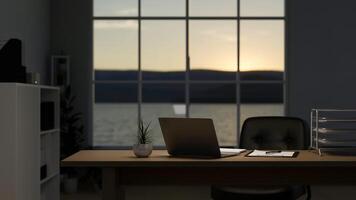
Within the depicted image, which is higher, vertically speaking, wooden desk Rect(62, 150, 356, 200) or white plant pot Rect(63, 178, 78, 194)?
wooden desk Rect(62, 150, 356, 200)

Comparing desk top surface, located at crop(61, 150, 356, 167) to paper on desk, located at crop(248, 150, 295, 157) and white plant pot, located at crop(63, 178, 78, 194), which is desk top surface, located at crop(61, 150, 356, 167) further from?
white plant pot, located at crop(63, 178, 78, 194)

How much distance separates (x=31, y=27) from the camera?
7066 millimetres

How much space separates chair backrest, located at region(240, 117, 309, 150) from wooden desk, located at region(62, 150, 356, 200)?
737 millimetres

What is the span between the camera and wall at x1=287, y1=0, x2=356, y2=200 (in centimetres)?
798

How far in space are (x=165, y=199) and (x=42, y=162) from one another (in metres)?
1.84

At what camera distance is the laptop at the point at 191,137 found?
314cm

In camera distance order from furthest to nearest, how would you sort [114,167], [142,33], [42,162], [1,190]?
[142,33] < [42,162] < [1,190] < [114,167]

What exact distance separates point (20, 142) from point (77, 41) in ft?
13.1

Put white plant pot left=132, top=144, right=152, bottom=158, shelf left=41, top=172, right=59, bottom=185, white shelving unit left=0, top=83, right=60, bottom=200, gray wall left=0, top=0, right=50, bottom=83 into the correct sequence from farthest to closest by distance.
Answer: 1. gray wall left=0, top=0, right=50, bottom=83
2. shelf left=41, top=172, right=59, bottom=185
3. white shelving unit left=0, top=83, right=60, bottom=200
4. white plant pot left=132, top=144, right=152, bottom=158

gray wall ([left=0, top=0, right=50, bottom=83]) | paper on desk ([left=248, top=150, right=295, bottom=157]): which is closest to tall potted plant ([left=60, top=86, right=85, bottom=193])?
gray wall ([left=0, top=0, right=50, bottom=83])

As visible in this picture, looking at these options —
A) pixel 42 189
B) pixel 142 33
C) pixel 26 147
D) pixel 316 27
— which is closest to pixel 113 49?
pixel 142 33

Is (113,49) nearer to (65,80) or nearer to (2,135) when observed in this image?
(65,80)

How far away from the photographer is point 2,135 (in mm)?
4039

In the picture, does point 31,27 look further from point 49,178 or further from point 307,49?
point 307,49
